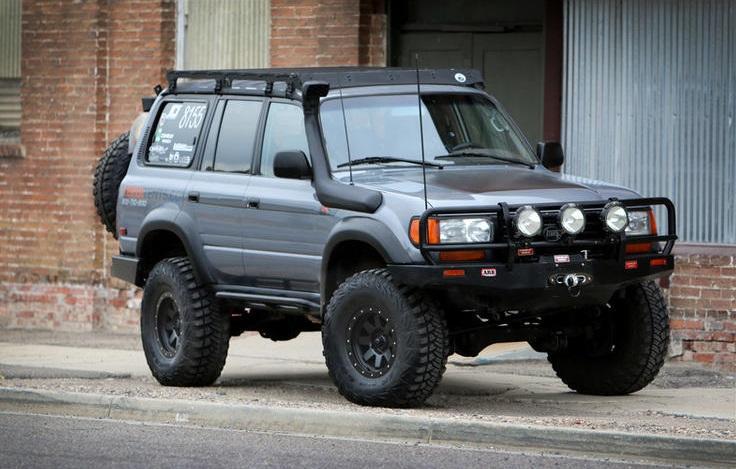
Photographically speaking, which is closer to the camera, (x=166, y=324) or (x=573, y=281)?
(x=573, y=281)

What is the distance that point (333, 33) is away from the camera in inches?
637

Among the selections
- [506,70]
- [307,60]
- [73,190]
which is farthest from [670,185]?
[73,190]

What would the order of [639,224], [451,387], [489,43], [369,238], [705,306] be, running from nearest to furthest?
[369,238]
[639,224]
[451,387]
[705,306]
[489,43]

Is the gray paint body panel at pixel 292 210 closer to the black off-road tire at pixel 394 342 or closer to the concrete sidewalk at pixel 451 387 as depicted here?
the black off-road tire at pixel 394 342

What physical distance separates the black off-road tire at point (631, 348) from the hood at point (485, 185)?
0.78 meters

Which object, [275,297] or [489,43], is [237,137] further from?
[489,43]

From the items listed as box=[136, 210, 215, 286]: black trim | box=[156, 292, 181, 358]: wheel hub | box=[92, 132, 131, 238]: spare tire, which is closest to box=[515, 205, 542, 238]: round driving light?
box=[136, 210, 215, 286]: black trim

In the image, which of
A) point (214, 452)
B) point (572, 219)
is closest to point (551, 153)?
point (572, 219)

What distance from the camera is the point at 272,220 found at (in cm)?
1106

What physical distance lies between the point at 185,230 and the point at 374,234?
2.17 m

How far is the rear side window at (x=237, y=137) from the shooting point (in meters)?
11.5

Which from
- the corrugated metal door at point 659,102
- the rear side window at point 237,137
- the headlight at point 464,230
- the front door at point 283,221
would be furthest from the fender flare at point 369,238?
the corrugated metal door at point 659,102

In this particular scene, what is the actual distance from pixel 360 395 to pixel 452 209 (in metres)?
1.35

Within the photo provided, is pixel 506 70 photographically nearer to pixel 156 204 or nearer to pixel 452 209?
pixel 156 204
